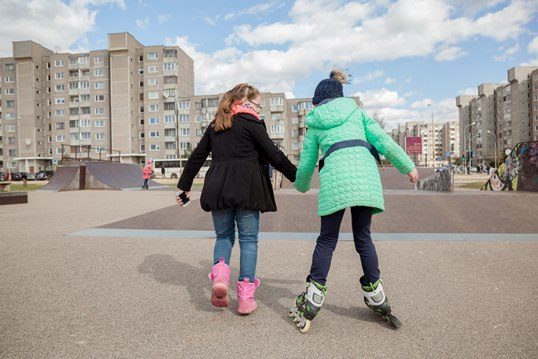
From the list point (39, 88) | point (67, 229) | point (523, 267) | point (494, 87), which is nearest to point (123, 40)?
point (39, 88)

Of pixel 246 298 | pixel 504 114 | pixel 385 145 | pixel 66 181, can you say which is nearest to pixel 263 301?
pixel 246 298

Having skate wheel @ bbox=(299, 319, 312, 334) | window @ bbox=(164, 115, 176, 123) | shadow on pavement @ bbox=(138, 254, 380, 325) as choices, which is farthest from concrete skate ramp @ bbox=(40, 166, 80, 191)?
window @ bbox=(164, 115, 176, 123)

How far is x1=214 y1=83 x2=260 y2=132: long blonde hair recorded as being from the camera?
3246 millimetres

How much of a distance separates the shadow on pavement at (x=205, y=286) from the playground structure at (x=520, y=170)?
13.3 meters

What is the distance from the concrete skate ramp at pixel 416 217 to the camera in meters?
7.21

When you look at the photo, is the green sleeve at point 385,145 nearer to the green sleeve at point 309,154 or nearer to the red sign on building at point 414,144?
the green sleeve at point 309,154

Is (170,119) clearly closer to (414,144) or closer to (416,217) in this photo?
(414,144)

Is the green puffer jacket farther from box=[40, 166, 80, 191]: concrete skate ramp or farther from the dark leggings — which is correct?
box=[40, 166, 80, 191]: concrete skate ramp

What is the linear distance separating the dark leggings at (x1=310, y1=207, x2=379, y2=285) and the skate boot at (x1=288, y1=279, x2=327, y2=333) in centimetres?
6

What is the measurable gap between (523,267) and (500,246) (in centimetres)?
126

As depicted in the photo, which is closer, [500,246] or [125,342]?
[125,342]

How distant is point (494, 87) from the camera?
125m

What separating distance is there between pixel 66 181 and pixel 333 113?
83.4 ft

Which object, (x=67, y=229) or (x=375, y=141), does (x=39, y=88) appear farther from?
(x=375, y=141)
